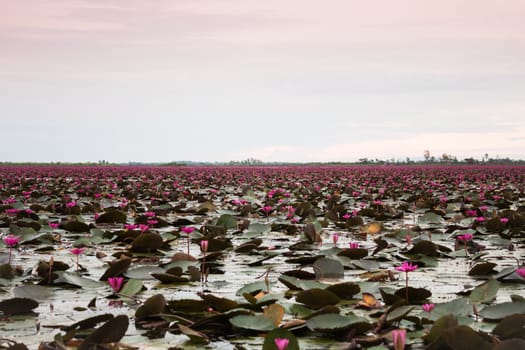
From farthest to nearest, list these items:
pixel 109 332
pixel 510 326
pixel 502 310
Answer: pixel 502 310
pixel 510 326
pixel 109 332

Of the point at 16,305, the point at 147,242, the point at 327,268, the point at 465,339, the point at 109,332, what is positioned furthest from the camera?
the point at 147,242

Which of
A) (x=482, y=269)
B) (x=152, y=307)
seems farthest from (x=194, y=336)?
(x=482, y=269)

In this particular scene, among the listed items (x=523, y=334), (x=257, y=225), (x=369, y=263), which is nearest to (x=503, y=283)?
(x=369, y=263)

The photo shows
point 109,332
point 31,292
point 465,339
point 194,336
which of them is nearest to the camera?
point 465,339

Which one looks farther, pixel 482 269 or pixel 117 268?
pixel 482 269

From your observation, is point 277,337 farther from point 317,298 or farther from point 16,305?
point 16,305

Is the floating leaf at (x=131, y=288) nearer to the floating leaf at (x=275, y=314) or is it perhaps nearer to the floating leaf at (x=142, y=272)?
the floating leaf at (x=142, y=272)

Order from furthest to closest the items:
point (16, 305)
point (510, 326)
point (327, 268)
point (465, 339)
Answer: point (327, 268), point (16, 305), point (510, 326), point (465, 339)

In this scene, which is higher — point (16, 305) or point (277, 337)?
point (277, 337)

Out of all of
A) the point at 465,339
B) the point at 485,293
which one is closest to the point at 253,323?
the point at 465,339

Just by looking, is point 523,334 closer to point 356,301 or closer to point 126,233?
point 356,301

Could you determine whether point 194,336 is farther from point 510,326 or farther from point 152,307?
point 510,326

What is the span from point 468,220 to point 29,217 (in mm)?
5846

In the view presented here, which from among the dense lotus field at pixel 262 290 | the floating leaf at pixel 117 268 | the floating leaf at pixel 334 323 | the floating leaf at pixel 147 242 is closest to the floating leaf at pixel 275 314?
the dense lotus field at pixel 262 290
